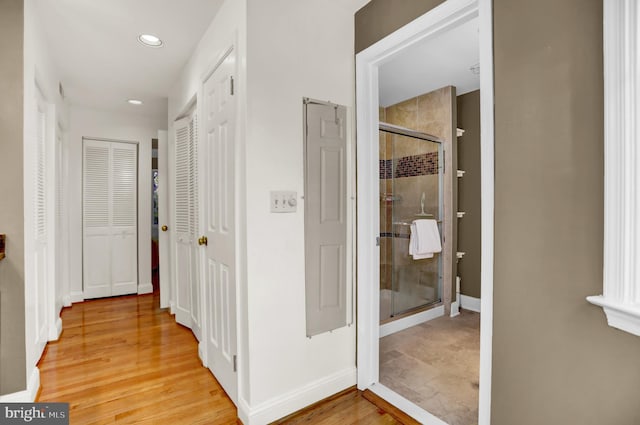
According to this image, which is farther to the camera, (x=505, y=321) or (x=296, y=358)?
(x=296, y=358)

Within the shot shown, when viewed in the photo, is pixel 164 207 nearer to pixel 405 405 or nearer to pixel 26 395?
pixel 26 395

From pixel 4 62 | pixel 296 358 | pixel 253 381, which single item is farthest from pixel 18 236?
pixel 296 358

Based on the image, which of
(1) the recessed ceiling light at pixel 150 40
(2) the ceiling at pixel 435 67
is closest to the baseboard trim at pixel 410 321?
(2) the ceiling at pixel 435 67

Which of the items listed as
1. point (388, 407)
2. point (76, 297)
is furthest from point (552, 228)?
A: point (76, 297)

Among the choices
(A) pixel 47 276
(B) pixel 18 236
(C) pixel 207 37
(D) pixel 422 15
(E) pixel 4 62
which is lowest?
(A) pixel 47 276

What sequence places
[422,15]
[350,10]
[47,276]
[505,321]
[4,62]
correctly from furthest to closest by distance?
[47,276] → [350,10] → [4,62] → [422,15] → [505,321]

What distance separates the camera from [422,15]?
161 centimetres

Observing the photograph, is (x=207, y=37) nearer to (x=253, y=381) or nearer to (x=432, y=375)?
(x=253, y=381)

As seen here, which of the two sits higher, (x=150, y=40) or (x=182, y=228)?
(x=150, y=40)

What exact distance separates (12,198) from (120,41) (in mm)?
1420

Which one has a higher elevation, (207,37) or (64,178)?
(207,37)

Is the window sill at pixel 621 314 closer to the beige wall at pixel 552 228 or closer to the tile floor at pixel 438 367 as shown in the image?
the beige wall at pixel 552 228

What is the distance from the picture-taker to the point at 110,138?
417cm

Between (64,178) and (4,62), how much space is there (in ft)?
7.50
